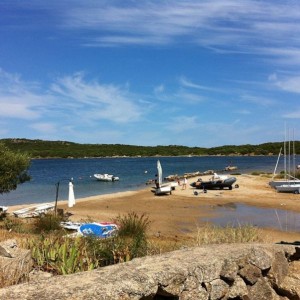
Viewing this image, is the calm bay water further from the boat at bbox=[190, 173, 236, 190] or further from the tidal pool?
the tidal pool

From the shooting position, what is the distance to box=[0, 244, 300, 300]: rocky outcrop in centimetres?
398

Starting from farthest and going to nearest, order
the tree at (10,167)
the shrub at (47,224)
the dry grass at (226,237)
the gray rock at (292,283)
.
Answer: the tree at (10,167), the shrub at (47,224), the dry grass at (226,237), the gray rock at (292,283)

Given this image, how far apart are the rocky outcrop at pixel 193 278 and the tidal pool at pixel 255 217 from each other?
15994 millimetres

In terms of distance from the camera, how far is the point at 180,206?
3123 cm

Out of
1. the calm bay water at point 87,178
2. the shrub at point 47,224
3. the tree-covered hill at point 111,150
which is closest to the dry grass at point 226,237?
the shrub at point 47,224

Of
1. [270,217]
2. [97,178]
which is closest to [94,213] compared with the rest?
[270,217]

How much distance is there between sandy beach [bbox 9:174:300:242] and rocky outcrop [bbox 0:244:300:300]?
1348cm

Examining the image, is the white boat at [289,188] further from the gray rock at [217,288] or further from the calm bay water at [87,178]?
the gray rock at [217,288]

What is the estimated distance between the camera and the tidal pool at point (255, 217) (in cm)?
2275

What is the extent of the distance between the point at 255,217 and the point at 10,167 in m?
14.1

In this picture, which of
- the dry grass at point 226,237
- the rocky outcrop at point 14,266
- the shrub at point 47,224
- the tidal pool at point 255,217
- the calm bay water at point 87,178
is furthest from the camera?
the calm bay water at point 87,178

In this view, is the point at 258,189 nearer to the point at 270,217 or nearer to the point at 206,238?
the point at 270,217

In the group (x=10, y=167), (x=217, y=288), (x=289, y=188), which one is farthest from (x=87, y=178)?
(x=217, y=288)

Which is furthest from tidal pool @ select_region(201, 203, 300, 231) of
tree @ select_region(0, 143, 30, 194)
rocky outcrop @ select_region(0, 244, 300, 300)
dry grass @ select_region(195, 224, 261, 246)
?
rocky outcrop @ select_region(0, 244, 300, 300)
